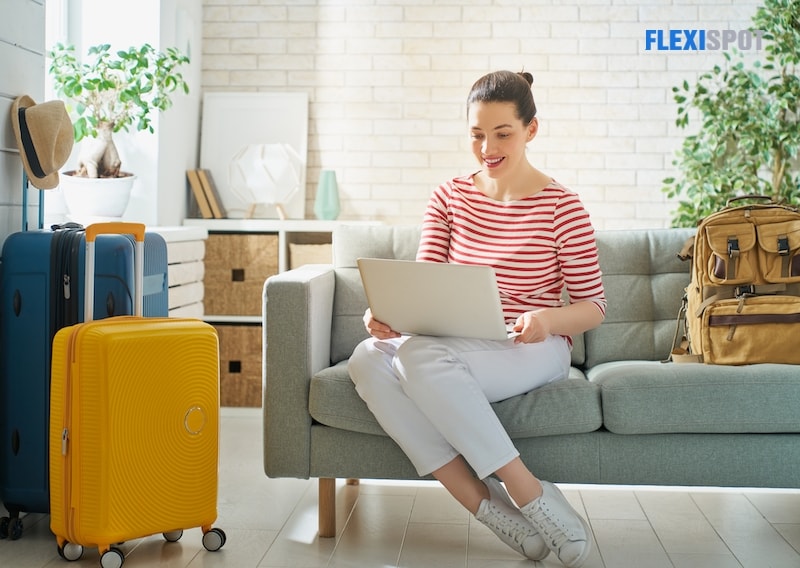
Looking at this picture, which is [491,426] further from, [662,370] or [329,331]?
[329,331]

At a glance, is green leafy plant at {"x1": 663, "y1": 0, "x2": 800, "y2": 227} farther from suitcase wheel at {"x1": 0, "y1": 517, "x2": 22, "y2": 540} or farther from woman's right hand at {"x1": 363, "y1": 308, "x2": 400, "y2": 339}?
suitcase wheel at {"x1": 0, "y1": 517, "x2": 22, "y2": 540}

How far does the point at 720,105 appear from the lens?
440 centimetres

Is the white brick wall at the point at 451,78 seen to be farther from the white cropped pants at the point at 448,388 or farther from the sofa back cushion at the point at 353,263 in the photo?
the white cropped pants at the point at 448,388

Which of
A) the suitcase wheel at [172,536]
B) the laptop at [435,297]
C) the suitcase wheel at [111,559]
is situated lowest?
the suitcase wheel at [172,536]

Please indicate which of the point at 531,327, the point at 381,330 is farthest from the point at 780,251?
the point at 381,330

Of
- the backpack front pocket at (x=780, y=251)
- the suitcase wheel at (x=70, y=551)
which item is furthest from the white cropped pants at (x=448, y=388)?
the suitcase wheel at (x=70, y=551)

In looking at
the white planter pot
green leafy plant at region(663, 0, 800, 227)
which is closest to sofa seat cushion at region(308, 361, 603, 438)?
the white planter pot

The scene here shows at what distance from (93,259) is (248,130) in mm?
2370

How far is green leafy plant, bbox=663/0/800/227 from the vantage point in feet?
14.2

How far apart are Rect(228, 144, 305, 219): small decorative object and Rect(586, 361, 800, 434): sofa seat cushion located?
2.40 m

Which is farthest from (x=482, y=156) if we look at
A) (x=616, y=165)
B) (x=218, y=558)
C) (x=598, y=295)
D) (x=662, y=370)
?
(x=616, y=165)

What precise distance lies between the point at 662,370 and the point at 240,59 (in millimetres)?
Answer: 2923

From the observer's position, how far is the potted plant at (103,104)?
3670mm

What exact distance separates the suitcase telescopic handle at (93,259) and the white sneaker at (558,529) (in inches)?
43.1
